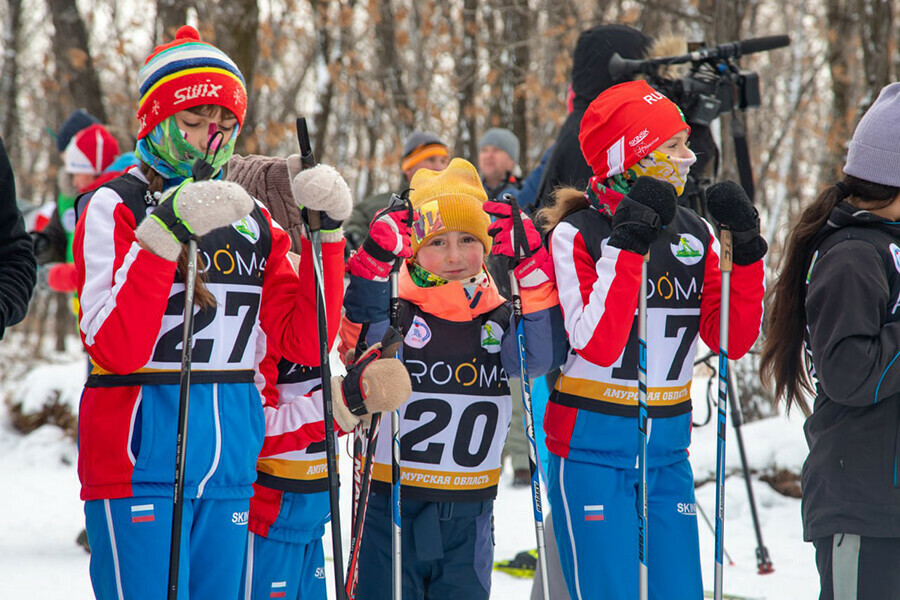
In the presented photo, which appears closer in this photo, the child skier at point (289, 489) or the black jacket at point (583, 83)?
the child skier at point (289, 489)

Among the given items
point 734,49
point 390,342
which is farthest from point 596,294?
point 734,49

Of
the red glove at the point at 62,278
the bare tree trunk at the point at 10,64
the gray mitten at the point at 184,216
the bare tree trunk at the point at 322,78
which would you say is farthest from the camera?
the bare tree trunk at the point at 10,64

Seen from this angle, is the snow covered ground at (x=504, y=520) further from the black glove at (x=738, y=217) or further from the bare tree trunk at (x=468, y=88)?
the bare tree trunk at (x=468, y=88)

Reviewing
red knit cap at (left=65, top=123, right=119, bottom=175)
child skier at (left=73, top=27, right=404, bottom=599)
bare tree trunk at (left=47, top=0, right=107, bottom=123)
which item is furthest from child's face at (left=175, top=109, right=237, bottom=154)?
bare tree trunk at (left=47, top=0, right=107, bottom=123)

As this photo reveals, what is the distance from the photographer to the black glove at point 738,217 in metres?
2.84

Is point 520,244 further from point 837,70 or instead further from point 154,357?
point 837,70

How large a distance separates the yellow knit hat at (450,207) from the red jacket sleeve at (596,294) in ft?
1.41

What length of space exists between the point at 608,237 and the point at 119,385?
1.57m

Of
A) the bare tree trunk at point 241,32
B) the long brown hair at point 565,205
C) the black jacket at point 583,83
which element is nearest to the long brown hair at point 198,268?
the long brown hair at point 565,205

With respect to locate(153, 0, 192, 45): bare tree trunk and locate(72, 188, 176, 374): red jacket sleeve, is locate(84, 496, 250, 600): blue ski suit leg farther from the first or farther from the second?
locate(153, 0, 192, 45): bare tree trunk

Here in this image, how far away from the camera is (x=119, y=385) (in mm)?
2529

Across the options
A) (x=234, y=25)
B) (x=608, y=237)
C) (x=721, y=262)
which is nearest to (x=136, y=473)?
(x=608, y=237)

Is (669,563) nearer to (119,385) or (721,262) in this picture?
(721,262)

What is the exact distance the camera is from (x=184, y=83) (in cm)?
271
